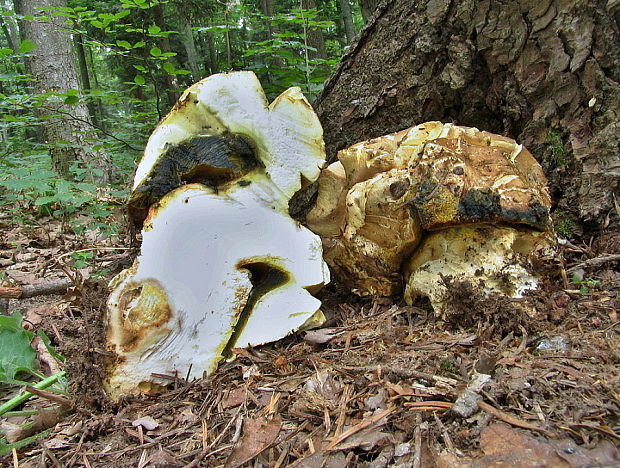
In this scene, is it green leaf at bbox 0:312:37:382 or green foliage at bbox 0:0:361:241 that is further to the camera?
green foliage at bbox 0:0:361:241

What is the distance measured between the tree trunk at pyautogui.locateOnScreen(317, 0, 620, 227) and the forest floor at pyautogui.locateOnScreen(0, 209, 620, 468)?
1.38ft

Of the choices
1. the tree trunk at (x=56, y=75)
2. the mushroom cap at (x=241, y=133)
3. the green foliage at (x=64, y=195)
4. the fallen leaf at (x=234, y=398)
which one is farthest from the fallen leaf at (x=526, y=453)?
the tree trunk at (x=56, y=75)

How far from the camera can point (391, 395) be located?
136 centimetres

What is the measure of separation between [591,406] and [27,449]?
5.86 feet

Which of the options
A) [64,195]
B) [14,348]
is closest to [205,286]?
[14,348]

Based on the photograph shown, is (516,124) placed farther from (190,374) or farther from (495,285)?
(190,374)

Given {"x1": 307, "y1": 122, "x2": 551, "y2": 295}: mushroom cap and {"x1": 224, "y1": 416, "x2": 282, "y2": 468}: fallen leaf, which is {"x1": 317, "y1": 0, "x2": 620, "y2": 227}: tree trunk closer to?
{"x1": 307, "y1": 122, "x2": 551, "y2": 295}: mushroom cap

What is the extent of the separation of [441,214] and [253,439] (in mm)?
1148

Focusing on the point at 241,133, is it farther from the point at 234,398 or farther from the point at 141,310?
the point at 234,398

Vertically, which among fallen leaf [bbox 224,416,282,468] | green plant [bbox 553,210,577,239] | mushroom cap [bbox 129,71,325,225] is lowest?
fallen leaf [bbox 224,416,282,468]

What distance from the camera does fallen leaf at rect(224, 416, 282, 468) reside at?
50.0 inches

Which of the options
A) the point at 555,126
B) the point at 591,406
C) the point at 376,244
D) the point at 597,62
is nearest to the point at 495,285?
the point at 376,244

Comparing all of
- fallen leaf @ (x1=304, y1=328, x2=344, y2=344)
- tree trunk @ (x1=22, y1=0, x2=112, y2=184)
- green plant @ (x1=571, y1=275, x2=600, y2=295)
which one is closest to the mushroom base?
green plant @ (x1=571, y1=275, x2=600, y2=295)

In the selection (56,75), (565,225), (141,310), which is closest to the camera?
(141,310)
